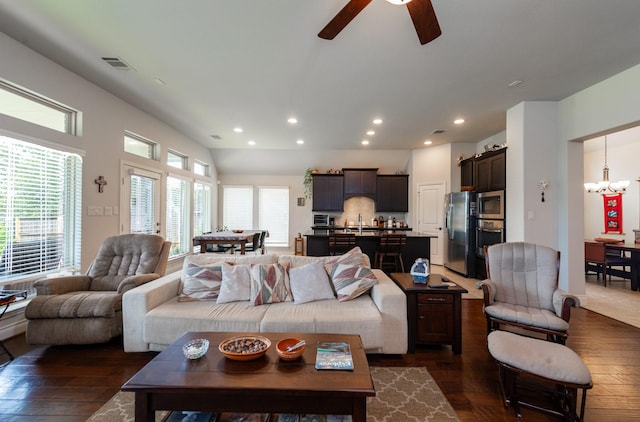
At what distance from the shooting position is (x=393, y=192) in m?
7.64

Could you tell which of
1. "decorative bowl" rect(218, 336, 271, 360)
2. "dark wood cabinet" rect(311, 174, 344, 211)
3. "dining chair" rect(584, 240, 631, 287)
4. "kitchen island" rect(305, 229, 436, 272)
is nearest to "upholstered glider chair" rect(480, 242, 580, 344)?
"decorative bowl" rect(218, 336, 271, 360)

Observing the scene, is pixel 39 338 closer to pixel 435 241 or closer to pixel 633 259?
pixel 435 241

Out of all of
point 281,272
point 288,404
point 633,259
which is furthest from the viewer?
point 633,259

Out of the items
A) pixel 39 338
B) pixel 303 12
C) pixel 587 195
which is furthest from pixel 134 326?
pixel 587 195

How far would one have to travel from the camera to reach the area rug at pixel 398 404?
5.81 feet

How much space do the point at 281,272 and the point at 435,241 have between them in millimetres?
5398

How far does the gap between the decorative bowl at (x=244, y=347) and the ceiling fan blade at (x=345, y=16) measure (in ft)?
7.32

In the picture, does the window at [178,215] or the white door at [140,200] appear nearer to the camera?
the white door at [140,200]

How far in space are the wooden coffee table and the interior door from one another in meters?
6.05

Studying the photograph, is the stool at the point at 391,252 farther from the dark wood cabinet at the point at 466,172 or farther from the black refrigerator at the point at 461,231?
the dark wood cabinet at the point at 466,172

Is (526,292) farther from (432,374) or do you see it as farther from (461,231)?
(461,231)

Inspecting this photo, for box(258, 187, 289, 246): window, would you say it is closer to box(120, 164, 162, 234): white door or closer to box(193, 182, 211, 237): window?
box(193, 182, 211, 237): window

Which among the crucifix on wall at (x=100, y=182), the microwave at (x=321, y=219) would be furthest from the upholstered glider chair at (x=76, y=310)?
the microwave at (x=321, y=219)

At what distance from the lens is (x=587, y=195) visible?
683 cm
